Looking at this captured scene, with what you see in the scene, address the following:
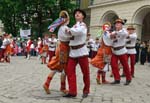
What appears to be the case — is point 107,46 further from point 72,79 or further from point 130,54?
point 72,79

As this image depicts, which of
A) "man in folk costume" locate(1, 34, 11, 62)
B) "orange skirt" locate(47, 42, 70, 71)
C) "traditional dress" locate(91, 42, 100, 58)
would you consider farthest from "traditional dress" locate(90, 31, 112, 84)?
"traditional dress" locate(91, 42, 100, 58)

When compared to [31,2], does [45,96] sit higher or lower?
lower

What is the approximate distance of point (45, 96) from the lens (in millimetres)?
7699

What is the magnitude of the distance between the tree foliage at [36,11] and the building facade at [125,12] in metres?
5.07

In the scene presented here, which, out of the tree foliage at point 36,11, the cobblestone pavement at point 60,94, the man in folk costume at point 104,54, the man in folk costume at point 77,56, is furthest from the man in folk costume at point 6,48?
the tree foliage at point 36,11

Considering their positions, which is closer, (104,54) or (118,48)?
(104,54)

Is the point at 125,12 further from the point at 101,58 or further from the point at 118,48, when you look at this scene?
Result: the point at 101,58

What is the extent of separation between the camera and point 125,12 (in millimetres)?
29250

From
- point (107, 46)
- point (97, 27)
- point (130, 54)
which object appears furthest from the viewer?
point (97, 27)

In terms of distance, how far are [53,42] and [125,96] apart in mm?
9387

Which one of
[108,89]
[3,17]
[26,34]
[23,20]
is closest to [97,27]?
[26,34]

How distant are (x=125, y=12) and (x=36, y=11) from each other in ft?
39.3

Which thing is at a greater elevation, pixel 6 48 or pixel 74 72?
pixel 74 72

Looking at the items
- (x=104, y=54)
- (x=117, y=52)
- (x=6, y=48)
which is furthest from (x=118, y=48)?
(x=6, y=48)
